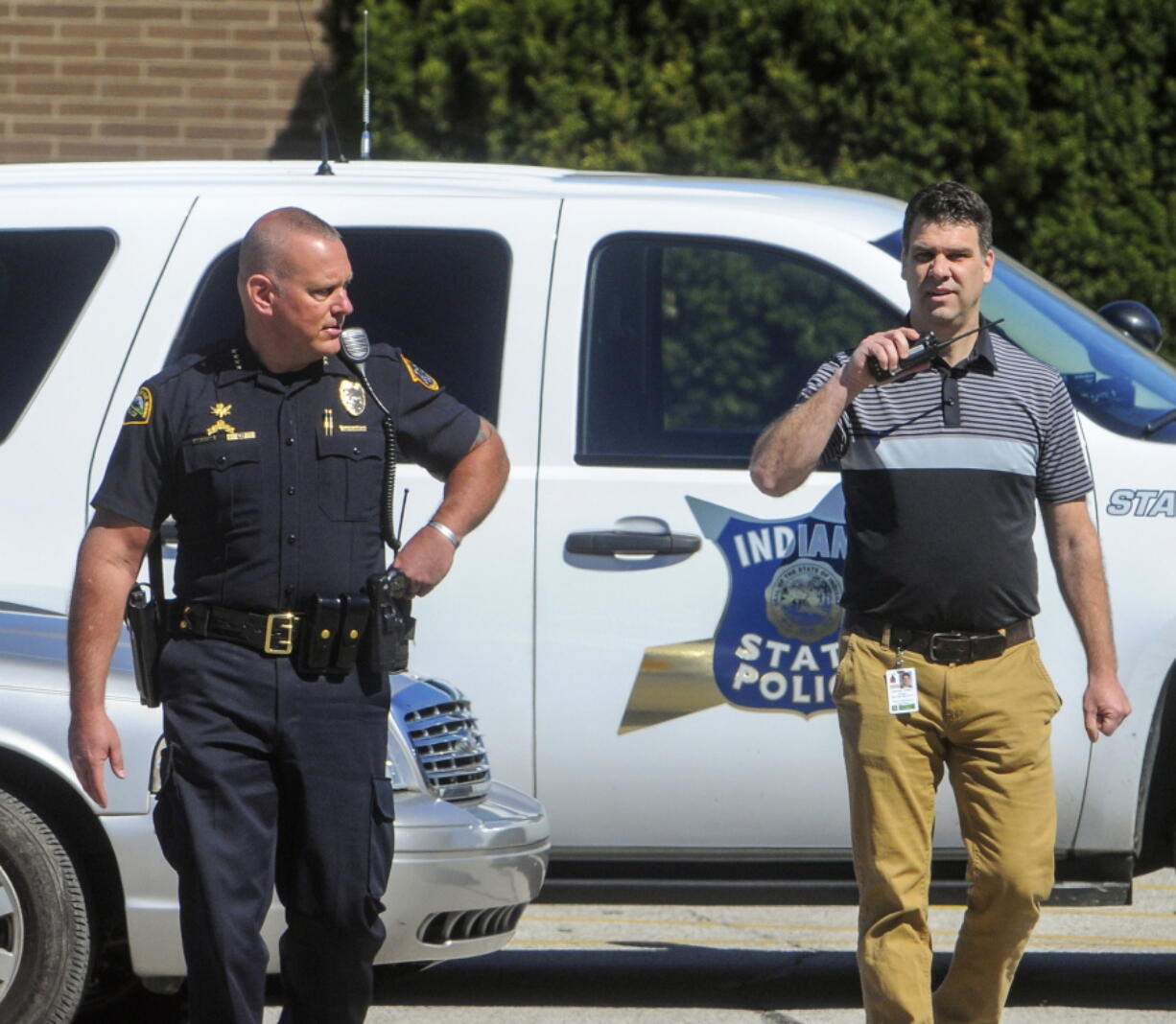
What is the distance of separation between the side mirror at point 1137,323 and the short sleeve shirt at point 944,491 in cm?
163

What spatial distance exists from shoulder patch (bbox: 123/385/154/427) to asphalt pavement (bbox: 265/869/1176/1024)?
1.82 meters

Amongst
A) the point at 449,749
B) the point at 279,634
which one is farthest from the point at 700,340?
the point at 279,634

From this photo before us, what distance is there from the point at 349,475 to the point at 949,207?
1.34 metres

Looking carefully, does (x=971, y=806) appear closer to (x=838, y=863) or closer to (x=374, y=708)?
(x=838, y=863)

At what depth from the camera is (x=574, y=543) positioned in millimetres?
4930

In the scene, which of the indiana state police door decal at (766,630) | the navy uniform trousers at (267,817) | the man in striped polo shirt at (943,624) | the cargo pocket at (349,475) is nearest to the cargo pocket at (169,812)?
the navy uniform trousers at (267,817)

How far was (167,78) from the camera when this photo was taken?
427 inches

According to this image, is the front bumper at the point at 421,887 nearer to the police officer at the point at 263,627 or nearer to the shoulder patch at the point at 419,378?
the police officer at the point at 263,627

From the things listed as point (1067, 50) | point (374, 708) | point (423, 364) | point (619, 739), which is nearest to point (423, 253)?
point (423, 364)

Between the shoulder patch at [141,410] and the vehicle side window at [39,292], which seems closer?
the shoulder patch at [141,410]

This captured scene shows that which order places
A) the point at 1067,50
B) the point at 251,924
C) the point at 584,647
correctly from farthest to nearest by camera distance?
the point at 1067,50
the point at 584,647
the point at 251,924

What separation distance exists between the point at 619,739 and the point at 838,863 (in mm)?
634

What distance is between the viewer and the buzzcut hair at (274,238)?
378 centimetres

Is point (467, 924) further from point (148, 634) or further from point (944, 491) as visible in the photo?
point (944, 491)
